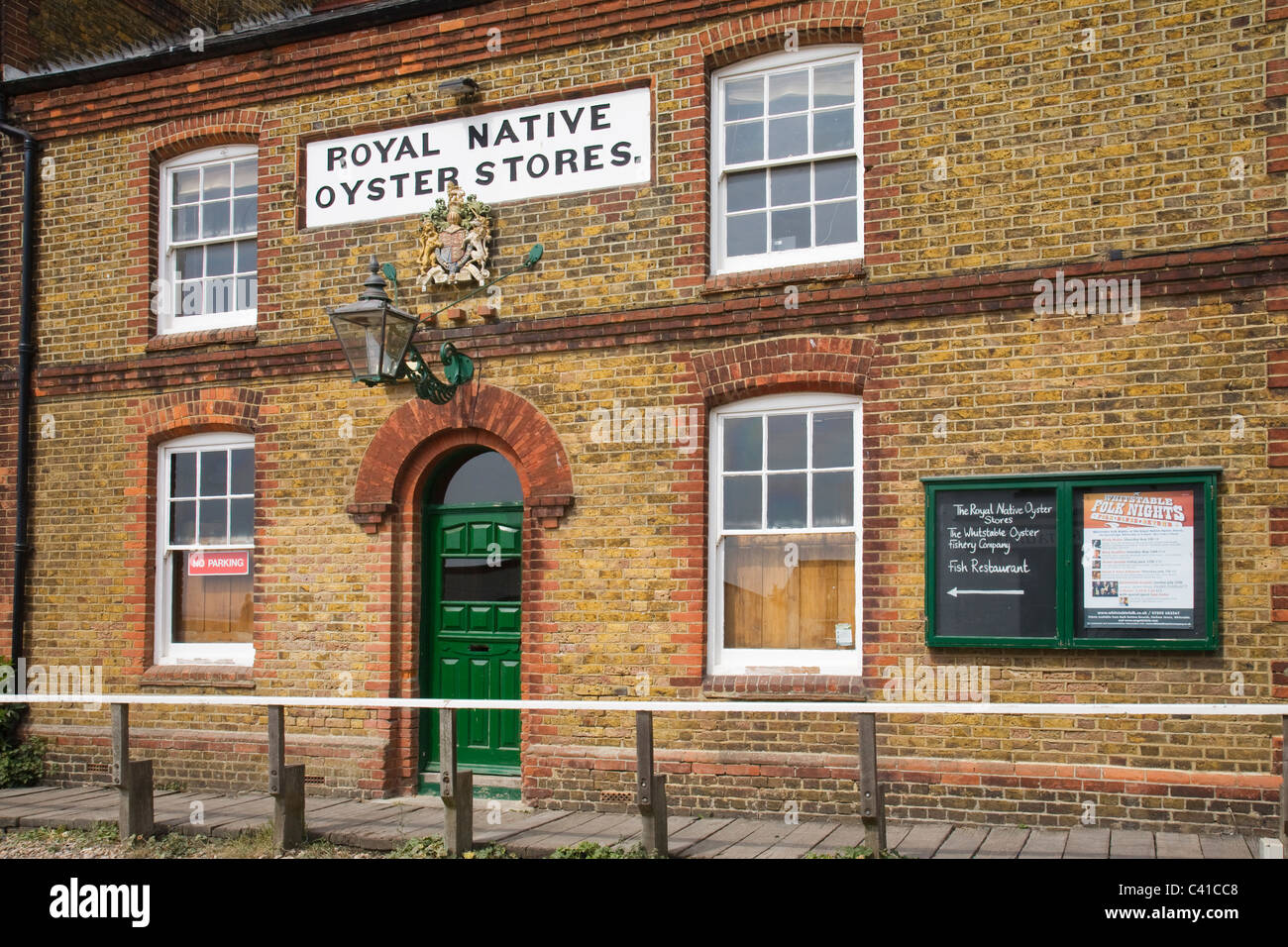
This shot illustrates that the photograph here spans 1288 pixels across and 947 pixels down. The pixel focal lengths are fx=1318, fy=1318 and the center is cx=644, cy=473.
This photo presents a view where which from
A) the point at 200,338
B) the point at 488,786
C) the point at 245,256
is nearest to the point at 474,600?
the point at 488,786

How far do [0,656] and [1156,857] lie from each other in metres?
9.67

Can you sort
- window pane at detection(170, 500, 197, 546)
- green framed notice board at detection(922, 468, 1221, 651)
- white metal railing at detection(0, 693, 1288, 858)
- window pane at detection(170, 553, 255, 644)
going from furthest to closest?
window pane at detection(170, 500, 197, 546) → window pane at detection(170, 553, 255, 644) → green framed notice board at detection(922, 468, 1221, 651) → white metal railing at detection(0, 693, 1288, 858)

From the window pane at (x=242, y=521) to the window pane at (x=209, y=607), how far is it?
0.29 m

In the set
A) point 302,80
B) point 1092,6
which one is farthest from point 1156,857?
point 302,80

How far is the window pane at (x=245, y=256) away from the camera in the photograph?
1141 cm

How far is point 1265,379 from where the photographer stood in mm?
8055

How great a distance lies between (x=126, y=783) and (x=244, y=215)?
5.03 m

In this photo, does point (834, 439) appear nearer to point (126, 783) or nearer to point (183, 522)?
point (126, 783)

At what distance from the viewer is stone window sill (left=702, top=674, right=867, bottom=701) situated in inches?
352

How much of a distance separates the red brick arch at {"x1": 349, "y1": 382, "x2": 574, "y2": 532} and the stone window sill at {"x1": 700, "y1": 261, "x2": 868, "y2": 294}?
1.68 meters

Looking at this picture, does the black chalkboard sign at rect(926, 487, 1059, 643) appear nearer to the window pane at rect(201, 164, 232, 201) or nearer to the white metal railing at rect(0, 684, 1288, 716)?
the white metal railing at rect(0, 684, 1288, 716)

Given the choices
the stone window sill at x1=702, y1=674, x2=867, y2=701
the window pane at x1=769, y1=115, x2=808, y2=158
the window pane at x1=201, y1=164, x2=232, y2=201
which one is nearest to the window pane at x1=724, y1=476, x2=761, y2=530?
the stone window sill at x1=702, y1=674, x2=867, y2=701

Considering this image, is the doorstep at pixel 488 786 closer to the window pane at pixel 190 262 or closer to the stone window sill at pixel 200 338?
the stone window sill at pixel 200 338

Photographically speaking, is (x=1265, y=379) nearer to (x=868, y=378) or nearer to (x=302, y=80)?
(x=868, y=378)
